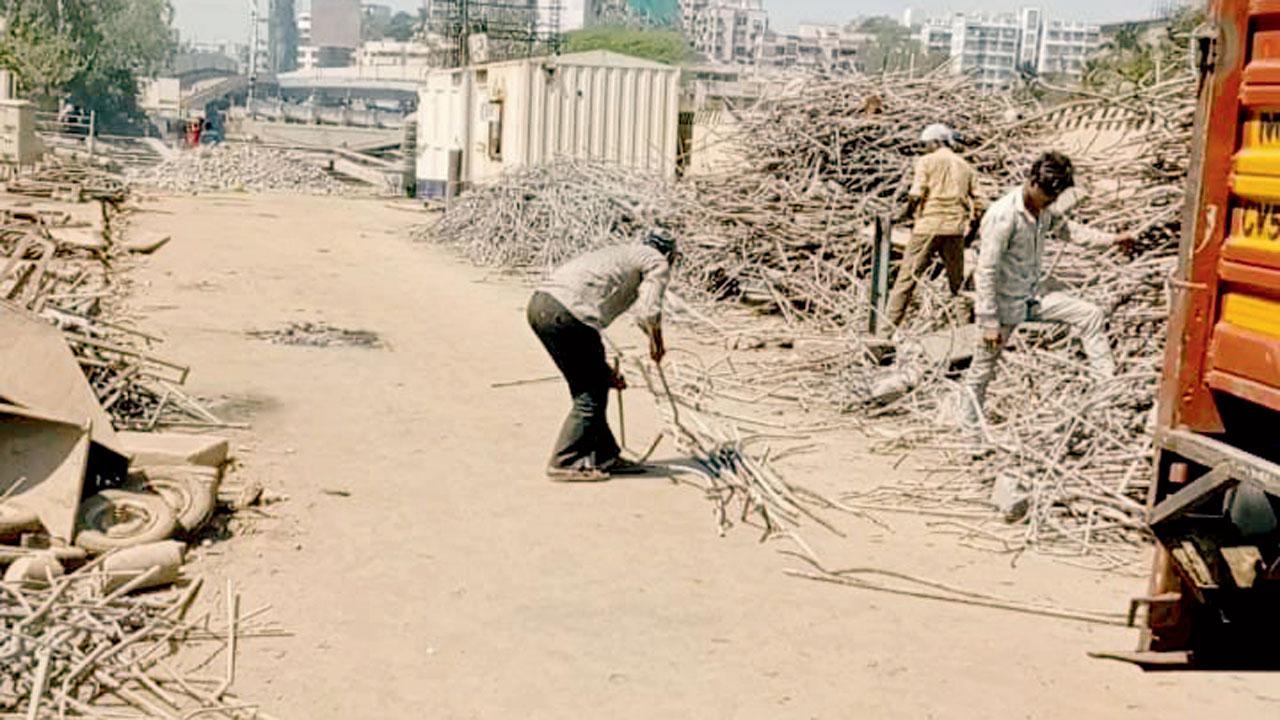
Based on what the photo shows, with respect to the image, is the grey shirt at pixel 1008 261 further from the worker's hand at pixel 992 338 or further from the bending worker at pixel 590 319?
the bending worker at pixel 590 319

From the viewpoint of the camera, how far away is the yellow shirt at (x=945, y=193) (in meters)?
11.5

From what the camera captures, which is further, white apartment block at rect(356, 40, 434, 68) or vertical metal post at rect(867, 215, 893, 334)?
white apartment block at rect(356, 40, 434, 68)

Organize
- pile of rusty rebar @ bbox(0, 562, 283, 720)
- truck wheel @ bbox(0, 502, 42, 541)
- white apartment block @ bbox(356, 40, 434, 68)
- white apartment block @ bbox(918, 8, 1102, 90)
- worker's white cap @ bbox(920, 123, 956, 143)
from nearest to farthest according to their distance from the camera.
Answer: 1. pile of rusty rebar @ bbox(0, 562, 283, 720)
2. truck wheel @ bbox(0, 502, 42, 541)
3. worker's white cap @ bbox(920, 123, 956, 143)
4. white apartment block @ bbox(918, 8, 1102, 90)
5. white apartment block @ bbox(356, 40, 434, 68)

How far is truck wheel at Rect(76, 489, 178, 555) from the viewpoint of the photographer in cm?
618

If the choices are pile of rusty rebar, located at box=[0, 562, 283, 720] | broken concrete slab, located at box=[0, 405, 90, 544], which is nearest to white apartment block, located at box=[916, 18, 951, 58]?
broken concrete slab, located at box=[0, 405, 90, 544]

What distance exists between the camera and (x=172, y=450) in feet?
23.6

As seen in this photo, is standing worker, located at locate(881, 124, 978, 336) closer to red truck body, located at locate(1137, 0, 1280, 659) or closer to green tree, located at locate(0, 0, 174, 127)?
red truck body, located at locate(1137, 0, 1280, 659)

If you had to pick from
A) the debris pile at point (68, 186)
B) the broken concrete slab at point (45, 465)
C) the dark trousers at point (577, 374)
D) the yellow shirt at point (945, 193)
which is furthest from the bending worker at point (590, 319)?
the debris pile at point (68, 186)

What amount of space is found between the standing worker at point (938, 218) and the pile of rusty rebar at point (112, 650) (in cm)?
719

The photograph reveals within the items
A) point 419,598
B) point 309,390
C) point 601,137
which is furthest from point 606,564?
point 601,137

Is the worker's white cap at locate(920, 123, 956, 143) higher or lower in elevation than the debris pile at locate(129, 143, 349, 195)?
higher

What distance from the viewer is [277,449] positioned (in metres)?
8.57

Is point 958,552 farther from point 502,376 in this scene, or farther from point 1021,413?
point 502,376

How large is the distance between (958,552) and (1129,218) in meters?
4.46
